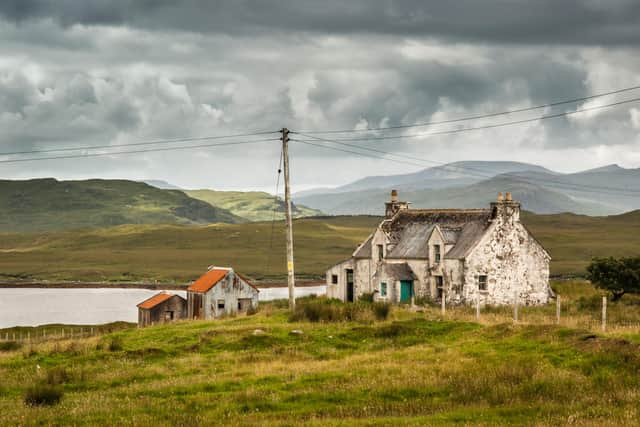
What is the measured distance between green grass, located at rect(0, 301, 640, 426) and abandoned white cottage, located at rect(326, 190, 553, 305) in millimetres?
21779

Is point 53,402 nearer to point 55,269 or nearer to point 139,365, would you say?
point 139,365

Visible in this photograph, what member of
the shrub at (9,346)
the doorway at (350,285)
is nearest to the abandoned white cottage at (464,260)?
the doorway at (350,285)

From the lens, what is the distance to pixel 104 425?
19.2 m

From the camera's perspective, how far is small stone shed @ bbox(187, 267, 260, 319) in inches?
2640

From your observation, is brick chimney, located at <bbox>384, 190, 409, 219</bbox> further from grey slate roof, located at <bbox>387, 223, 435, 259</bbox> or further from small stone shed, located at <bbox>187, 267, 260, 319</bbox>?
small stone shed, located at <bbox>187, 267, 260, 319</bbox>

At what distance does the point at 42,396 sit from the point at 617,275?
1639 inches

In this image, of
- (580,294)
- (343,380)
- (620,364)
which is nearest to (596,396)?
(620,364)

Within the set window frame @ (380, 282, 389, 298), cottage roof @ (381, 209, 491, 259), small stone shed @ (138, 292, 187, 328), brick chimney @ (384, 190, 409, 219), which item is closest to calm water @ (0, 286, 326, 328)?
small stone shed @ (138, 292, 187, 328)

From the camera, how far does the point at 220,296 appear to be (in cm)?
6806

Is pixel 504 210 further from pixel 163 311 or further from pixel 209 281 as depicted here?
pixel 163 311

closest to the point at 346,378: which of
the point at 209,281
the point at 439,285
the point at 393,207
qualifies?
the point at 439,285

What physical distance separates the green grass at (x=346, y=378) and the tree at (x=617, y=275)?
23637 mm

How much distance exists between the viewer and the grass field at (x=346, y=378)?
19.7 metres

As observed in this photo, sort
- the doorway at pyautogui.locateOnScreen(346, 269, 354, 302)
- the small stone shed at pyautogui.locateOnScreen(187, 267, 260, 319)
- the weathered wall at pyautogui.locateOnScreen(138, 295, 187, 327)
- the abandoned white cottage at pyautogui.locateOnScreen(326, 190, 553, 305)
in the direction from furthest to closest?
the small stone shed at pyautogui.locateOnScreen(187, 267, 260, 319) < the weathered wall at pyautogui.locateOnScreen(138, 295, 187, 327) < the doorway at pyautogui.locateOnScreen(346, 269, 354, 302) < the abandoned white cottage at pyautogui.locateOnScreen(326, 190, 553, 305)
